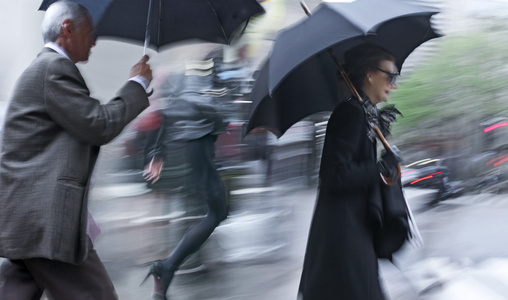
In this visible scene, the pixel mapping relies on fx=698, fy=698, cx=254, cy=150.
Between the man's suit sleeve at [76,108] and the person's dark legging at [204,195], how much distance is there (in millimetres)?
1494

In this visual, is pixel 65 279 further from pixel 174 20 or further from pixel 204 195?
pixel 204 195

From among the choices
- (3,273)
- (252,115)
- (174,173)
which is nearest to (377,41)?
(252,115)

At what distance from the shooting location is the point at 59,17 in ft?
10.1

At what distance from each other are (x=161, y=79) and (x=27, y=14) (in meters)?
1.22

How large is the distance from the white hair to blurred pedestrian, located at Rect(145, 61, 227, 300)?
1.42 metres

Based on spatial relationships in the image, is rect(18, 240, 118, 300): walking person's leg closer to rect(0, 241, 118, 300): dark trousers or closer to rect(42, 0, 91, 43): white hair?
rect(0, 241, 118, 300): dark trousers

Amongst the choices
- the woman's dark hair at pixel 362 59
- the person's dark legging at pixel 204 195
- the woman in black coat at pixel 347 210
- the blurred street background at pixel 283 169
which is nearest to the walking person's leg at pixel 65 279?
the woman in black coat at pixel 347 210

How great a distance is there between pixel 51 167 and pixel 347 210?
1.38 m

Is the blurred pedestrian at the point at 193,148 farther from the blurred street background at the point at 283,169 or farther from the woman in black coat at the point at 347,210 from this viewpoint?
the woman in black coat at the point at 347,210

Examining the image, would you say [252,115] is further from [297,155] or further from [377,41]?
[297,155]

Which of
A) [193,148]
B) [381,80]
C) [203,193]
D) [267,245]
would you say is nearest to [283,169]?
[267,245]

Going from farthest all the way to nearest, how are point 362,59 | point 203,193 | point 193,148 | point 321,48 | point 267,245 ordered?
1. point 267,245
2. point 203,193
3. point 193,148
4. point 362,59
5. point 321,48

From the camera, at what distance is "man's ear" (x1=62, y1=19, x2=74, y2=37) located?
3.06 metres

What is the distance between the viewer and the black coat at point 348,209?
10.8 feet
